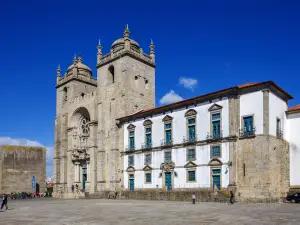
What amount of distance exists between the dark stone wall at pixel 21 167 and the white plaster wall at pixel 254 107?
38.4 metres

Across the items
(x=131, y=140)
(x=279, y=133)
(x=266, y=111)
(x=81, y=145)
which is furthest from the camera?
(x=81, y=145)

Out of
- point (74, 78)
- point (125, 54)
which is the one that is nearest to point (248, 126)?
point (125, 54)

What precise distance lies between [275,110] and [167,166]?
12.6 meters

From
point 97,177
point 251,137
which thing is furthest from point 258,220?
point 97,177

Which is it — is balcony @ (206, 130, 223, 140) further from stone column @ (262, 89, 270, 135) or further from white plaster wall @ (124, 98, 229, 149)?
stone column @ (262, 89, 270, 135)

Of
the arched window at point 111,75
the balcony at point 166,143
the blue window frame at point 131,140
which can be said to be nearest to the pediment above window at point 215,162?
the balcony at point 166,143

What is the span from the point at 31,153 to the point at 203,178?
34352 millimetres

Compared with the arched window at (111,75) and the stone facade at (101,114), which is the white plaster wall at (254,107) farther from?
the arched window at (111,75)

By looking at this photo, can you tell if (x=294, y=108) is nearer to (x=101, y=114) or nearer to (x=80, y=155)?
(x=101, y=114)

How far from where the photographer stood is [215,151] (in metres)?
32.5

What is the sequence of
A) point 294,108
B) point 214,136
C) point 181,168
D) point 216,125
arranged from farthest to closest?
point 181,168
point 294,108
point 216,125
point 214,136

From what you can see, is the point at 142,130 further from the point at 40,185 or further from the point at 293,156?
the point at 40,185

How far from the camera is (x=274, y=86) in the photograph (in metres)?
30.7

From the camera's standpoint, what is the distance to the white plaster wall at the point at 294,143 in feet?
104
